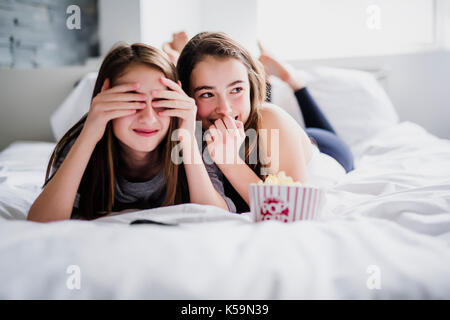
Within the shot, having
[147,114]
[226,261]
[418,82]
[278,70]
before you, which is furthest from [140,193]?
[418,82]

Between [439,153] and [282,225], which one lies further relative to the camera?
[439,153]

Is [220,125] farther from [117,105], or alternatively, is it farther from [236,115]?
[117,105]

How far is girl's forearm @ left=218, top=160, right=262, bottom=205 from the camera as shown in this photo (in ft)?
2.56

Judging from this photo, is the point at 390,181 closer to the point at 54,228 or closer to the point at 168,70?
the point at 168,70

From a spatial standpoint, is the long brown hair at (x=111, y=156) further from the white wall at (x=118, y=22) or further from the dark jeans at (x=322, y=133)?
the white wall at (x=118, y=22)

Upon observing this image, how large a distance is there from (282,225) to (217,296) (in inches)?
6.7

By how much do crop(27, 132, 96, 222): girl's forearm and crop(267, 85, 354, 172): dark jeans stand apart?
604mm

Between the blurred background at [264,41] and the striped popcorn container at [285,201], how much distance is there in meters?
1.37

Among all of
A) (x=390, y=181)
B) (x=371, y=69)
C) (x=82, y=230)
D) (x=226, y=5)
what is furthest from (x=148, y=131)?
(x=371, y=69)

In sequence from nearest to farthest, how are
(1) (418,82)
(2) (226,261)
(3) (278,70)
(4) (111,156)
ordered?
(2) (226,261), (4) (111,156), (3) (278,70), (1) (418,82)

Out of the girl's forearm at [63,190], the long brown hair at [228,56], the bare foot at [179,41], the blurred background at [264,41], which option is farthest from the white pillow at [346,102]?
the girl's forearm at [63,190]

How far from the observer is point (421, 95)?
2.17 meters

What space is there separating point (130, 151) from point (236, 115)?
0.77 feet

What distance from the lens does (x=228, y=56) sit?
821 mm
